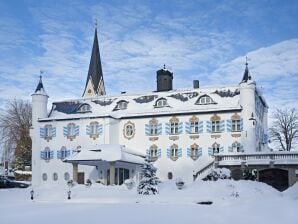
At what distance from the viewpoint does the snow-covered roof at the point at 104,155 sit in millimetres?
36812

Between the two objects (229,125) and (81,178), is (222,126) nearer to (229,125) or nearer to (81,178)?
(229,125)

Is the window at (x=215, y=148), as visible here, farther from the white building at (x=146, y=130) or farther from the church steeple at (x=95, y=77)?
the church steeple at (x=95, y=77)

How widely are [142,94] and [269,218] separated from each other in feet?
99.9

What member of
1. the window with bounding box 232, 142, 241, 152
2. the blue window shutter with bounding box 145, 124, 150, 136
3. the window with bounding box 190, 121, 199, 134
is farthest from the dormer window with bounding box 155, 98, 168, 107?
the window with bounding box 232, 142, 241, 152

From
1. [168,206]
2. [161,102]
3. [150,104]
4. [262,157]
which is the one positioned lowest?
[168,206]

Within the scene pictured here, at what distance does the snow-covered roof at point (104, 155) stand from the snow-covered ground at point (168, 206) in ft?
15.0

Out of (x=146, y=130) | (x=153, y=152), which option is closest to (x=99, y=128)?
(x=146, y=130)

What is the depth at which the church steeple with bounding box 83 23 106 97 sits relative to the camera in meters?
66.6

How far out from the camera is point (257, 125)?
4109 cm

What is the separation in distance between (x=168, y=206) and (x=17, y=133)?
41.6 metres

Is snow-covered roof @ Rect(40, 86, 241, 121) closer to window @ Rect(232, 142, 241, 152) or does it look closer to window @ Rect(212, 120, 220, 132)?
window @ Rect(212, 120, 220, 132)

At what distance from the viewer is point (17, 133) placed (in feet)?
193

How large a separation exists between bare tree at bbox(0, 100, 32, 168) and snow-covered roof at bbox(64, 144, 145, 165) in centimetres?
2068

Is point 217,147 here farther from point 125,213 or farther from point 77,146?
point 125,213
